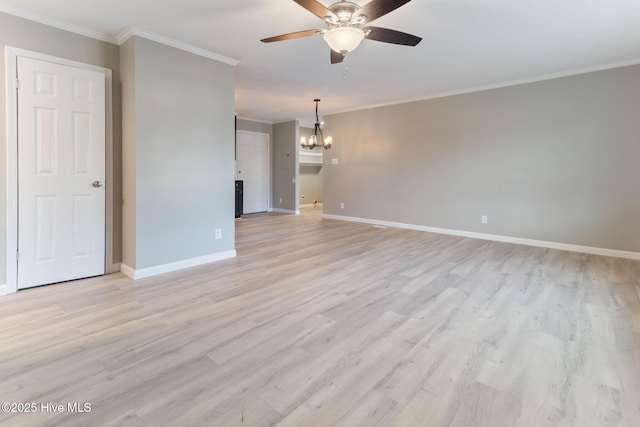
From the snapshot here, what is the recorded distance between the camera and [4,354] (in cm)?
188

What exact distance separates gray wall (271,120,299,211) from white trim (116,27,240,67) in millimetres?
4509

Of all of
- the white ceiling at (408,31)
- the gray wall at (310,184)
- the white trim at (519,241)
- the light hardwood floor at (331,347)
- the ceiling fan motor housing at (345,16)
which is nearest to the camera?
the light hardwood floor at (331,347)

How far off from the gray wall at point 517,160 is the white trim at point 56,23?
479 centimetres

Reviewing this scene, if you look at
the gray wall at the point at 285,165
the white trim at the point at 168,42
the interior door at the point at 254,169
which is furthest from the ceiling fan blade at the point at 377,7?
the interior door at the point at 254,169

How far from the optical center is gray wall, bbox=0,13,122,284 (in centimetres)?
276

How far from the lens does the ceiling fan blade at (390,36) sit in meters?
2.41

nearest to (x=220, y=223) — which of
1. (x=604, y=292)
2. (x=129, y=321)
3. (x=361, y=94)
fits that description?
(x=129, y=321)

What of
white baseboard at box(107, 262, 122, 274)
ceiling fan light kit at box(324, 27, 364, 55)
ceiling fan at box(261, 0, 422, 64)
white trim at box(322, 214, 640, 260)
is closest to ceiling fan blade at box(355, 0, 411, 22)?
ceiling fan at box(261, 0, 422, 64)

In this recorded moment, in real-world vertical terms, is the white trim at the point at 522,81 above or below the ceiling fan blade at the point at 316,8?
above

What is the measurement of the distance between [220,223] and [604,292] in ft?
13.4

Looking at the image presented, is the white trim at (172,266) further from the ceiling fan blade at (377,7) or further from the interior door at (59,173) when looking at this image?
the ceiling fan blade at (377,7)

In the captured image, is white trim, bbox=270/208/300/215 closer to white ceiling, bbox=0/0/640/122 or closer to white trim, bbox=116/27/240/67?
white ceiling, bbox=0/0/640/122

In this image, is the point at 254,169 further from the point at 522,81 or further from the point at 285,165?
the point at 522,81

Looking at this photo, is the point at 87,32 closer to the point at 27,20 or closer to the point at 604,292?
the point at 27,20
